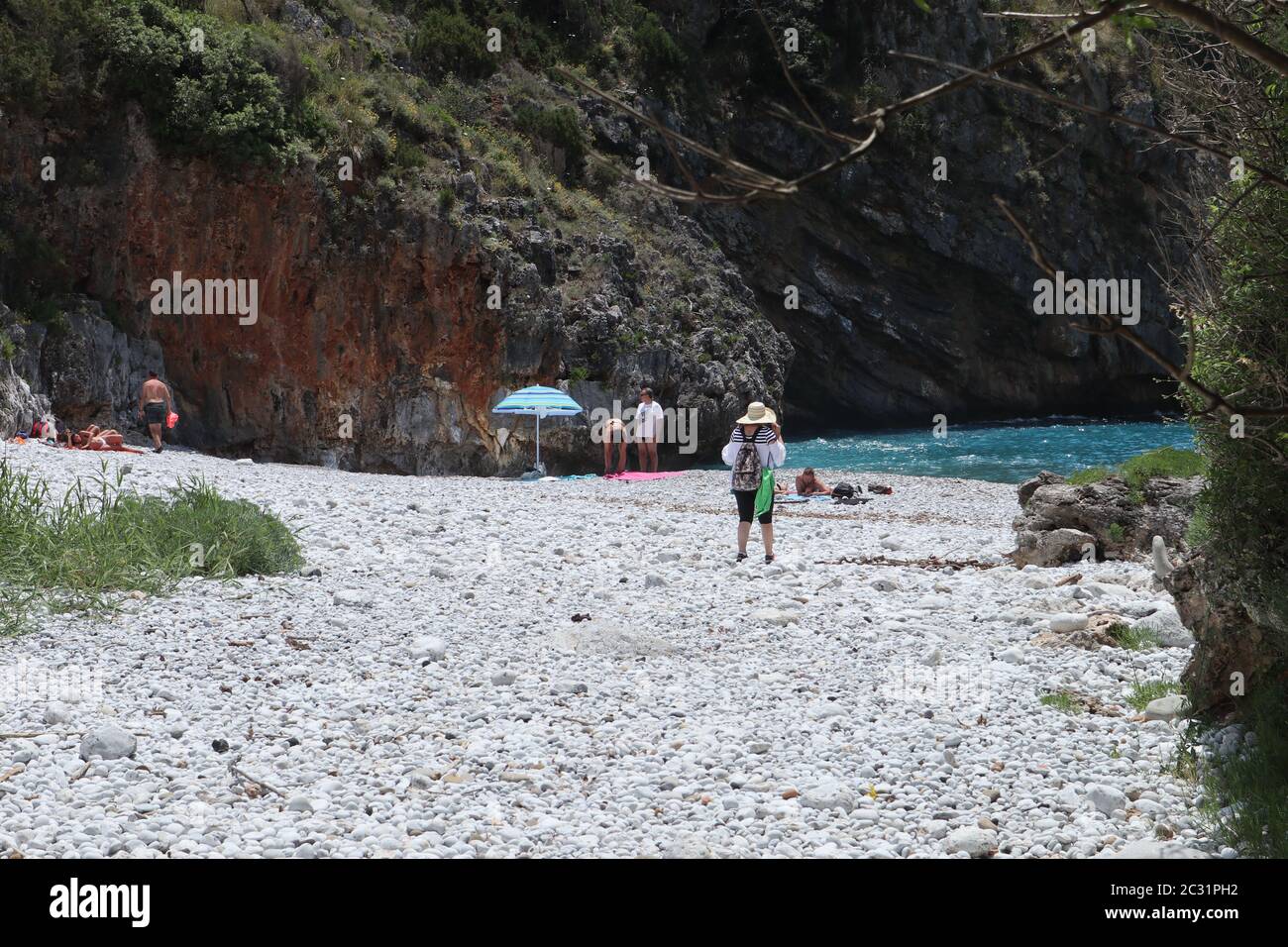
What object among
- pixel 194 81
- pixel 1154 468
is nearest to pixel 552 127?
pixel 194 81

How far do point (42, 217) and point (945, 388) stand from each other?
38.0 metres

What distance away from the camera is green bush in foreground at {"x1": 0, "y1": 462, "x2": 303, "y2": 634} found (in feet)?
26.7

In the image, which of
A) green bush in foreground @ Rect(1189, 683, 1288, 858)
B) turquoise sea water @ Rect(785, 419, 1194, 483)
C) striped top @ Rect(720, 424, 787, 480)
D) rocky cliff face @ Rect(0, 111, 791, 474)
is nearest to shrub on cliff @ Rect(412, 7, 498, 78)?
rocky cliff face @ Rect(0, 111, 791, 474)

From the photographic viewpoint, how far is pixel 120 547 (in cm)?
877

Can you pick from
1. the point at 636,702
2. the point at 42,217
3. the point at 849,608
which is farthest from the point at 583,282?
the point at 636,702

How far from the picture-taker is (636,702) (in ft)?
21.8

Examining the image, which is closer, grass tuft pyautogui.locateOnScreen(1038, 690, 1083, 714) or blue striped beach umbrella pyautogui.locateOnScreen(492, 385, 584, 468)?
grass tuft pyautogui.locateOnScreen(1038, 690, 1083, 714)

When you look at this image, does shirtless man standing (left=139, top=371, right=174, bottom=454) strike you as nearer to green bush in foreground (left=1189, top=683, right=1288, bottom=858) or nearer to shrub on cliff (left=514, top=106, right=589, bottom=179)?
shrub on cliff (left=514, top=106, right=589, bottom=179)

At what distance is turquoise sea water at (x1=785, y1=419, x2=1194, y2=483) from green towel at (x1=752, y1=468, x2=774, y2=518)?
61.1 feet

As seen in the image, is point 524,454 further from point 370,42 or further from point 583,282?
point 370,42

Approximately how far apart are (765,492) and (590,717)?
18.7 feet

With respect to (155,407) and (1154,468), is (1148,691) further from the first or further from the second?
(155,407)

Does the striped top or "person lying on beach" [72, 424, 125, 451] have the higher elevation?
"person lying on beach" [72, 424, 125, 451]

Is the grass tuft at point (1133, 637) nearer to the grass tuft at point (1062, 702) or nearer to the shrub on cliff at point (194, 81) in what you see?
the grass tuft at point (1062, 702)
